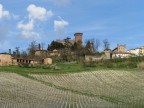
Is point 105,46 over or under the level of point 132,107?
over

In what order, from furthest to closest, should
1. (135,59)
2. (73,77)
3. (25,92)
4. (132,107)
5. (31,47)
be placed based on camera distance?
(31,47) → (135,59) → (73,77) → (25,92) → (132,107)

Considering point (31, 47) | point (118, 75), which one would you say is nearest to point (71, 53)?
point (31, 47)

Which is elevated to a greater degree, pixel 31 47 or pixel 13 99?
pixel 31 47

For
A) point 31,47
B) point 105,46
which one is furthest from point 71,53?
point 105,46

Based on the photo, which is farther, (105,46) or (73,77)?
(105,46)

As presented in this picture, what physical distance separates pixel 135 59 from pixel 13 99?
4544 cm

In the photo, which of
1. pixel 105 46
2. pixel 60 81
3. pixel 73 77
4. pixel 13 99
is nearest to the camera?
pixel 13 99

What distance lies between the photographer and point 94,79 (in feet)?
131

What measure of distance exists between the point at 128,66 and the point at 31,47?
37734mm

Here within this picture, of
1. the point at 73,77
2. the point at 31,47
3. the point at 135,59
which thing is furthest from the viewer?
the point at 31,47

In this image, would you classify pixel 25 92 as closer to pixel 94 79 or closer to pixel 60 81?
pixel 60 81

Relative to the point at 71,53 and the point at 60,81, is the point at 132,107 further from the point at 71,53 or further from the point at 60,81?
the point at 71,53

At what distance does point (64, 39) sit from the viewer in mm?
96438

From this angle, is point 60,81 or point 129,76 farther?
point 129,76
